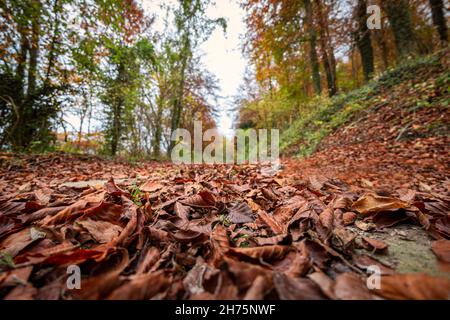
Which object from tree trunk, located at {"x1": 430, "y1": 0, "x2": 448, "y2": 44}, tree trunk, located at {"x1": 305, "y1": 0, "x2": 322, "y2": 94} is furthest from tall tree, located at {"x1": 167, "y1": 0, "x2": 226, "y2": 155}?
tree trunk, located at {"x1": 430, "y1": 0, "x2": 448, "y2": 44}

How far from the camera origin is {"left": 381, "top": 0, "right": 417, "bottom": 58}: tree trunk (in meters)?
6.00

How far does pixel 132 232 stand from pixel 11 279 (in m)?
0.35

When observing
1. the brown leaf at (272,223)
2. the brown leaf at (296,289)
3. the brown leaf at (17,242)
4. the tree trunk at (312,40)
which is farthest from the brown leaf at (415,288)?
the tree trunk at (312,40)

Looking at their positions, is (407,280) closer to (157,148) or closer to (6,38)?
(6,38)

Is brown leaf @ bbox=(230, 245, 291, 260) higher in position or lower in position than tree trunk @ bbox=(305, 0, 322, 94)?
lower

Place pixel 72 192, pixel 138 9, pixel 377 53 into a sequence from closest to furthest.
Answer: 1. pixel 72 192
2. pixel 138 9
3. pixel 377 53

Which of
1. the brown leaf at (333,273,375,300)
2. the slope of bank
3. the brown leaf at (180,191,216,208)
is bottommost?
the brown leaf at (333,273,375,300)

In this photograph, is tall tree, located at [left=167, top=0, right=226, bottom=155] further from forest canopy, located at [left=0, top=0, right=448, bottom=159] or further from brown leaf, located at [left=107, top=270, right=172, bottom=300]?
brown leaf, located at [left=107, top=270, right=172, bottom=300]

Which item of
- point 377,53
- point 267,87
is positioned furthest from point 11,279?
point 377,53

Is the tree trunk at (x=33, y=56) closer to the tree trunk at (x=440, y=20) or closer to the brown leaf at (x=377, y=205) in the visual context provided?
the brown leaf at (x=377, y=205)

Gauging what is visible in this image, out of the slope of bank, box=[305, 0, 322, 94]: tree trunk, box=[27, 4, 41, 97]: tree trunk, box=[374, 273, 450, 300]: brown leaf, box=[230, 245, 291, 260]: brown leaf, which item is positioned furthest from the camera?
box=[305, 0, 322, 94]: tree trunk

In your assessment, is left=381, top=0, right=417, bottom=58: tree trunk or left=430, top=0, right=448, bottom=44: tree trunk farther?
left=430, top=0, right=448, bottom=44: tree trunk

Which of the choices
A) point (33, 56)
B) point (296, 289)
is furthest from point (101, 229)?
point (33, 56)

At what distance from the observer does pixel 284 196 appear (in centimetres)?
140
